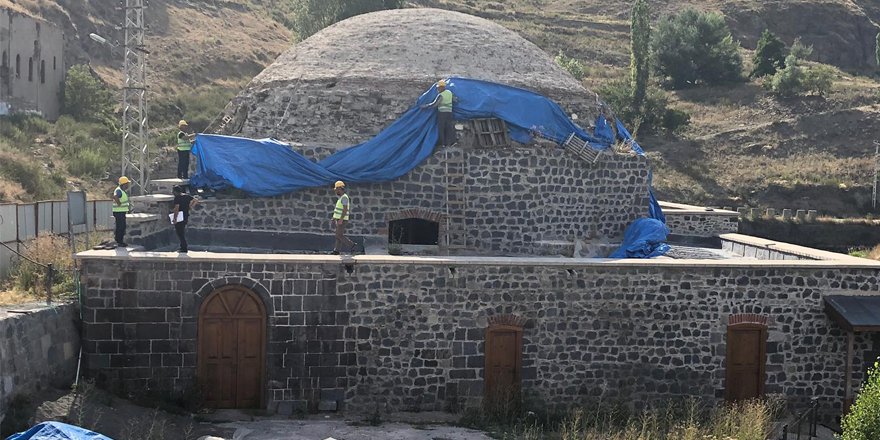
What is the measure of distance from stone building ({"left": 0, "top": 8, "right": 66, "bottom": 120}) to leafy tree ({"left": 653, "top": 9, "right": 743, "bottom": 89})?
32.8 metres

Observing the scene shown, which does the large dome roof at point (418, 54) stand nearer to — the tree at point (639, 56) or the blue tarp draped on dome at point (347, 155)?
the blue tarp draped on dome at point (347, 155)

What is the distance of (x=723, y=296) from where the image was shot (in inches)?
537

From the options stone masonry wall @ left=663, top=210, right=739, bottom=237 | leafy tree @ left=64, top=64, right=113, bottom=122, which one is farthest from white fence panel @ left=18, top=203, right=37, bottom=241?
leafy tree @ left=64, top=64, right=113, bottom=122

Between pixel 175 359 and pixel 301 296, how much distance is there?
6.60 feet

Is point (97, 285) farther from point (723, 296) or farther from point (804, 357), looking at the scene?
point (804, 357)

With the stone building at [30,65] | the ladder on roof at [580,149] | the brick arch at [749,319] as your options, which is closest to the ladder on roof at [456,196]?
the ladder on roof at [580,149]

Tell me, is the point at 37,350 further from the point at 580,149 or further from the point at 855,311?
the point at 855,311

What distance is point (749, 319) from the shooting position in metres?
13.7

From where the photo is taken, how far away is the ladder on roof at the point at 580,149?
16328 mm

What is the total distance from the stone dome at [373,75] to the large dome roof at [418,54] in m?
0.02

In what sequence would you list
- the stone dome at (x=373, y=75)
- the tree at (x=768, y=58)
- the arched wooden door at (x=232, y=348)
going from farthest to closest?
1. the tree at (x=768, y=58)
2. the stone dome at (x=373, y=75)
3. the arched wooden door at (x=232, y=348)

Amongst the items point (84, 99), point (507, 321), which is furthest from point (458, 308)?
point (84, 99)

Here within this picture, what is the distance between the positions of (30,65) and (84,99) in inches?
125

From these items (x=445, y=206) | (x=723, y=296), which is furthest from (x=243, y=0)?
(x=723, y=296)
